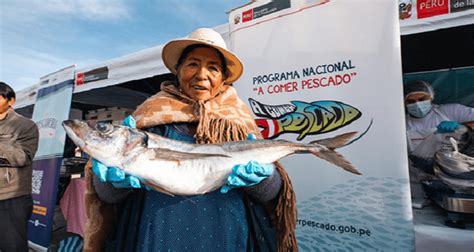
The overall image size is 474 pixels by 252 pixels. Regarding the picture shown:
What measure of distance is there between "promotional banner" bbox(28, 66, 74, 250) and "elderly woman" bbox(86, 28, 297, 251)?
10.1 ft

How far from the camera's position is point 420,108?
3.30m

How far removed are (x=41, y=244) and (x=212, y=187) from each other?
3.91m

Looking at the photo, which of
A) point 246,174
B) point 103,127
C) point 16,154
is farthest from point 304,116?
point 16,154

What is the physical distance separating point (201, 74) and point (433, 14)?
1993 mm

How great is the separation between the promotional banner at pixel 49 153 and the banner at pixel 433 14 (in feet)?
13.5

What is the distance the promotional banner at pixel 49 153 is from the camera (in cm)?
378

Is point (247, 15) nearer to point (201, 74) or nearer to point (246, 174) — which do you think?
point (201, 74)

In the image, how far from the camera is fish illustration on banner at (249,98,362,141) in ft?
7.32

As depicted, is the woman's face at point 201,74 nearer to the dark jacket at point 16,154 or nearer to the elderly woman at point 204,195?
the elderly woman at point 204,195

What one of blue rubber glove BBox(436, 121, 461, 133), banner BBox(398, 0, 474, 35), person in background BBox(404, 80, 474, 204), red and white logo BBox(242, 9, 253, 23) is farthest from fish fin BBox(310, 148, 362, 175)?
person in background BBox(404, 80, 474, 204)

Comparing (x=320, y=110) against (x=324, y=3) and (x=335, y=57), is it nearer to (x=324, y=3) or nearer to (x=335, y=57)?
(x=335, y=57)

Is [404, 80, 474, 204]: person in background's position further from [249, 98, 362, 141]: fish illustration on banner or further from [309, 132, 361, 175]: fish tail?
[309, 132, 361, 175]: fish tail

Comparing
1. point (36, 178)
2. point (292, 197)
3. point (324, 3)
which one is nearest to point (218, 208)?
point (292, 197)

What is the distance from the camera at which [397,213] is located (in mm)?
1981
